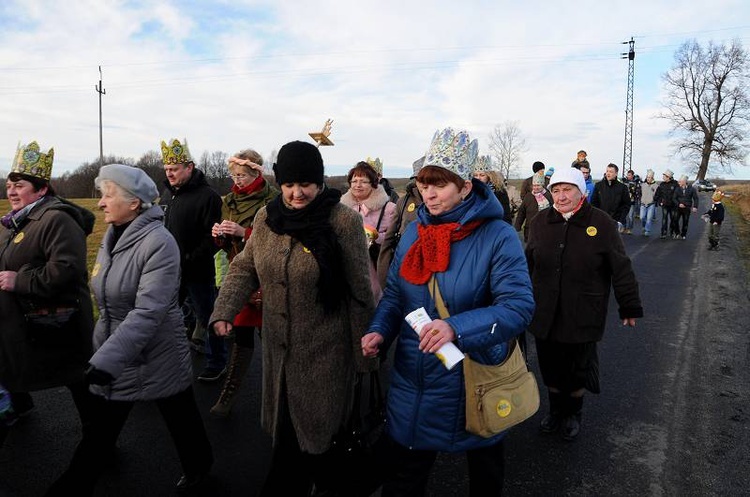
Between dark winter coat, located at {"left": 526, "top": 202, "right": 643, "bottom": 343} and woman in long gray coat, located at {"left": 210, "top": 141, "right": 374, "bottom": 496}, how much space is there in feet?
5.73

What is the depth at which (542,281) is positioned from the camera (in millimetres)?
3947

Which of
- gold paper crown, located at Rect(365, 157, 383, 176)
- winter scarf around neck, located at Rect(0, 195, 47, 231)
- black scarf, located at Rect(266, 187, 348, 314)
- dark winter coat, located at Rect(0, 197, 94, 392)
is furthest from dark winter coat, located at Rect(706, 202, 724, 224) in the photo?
winter scarf around neck, located at Rect(0, 195, 47, 231)

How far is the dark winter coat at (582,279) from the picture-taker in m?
3.71

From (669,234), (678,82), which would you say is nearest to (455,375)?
(669,234)

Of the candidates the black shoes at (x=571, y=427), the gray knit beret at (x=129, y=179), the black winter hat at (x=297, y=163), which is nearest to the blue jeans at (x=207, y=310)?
the gray knit beret at (x=129, y=179)

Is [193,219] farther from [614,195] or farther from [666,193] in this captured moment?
[666,193]

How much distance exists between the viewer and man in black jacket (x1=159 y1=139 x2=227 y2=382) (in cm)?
463

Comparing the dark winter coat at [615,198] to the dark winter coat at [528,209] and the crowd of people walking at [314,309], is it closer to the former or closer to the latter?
the dark winter coat at [528,209]

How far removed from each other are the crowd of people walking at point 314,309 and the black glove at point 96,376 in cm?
1

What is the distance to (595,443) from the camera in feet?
12.5

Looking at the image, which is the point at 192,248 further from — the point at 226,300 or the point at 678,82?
the point at 678,82

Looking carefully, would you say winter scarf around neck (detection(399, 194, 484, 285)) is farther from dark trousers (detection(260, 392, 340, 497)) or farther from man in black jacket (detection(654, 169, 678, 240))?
man in black jacket (detection(654, 169, 678, 240))

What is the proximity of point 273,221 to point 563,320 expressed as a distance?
228 centimetres

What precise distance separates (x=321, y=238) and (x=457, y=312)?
0.77 m
